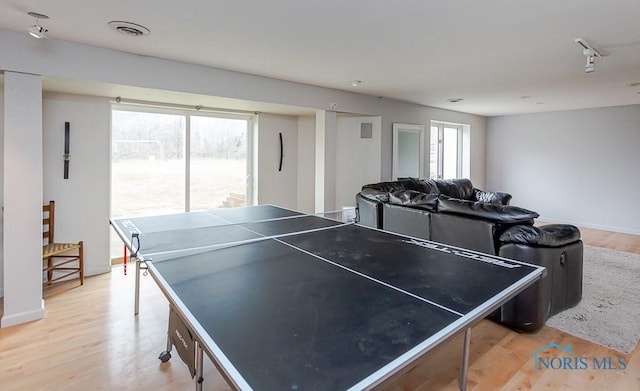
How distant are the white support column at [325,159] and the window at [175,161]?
113cm

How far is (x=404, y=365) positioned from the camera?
0.90 meters

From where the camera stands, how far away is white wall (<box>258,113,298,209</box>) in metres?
5.29

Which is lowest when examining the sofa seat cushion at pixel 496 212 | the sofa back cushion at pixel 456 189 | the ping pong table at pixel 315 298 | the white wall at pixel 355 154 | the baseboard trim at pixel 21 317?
the baseboard trim at pixel 21 317

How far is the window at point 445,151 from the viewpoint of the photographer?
7.21 meters

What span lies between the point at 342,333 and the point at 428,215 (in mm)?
2654

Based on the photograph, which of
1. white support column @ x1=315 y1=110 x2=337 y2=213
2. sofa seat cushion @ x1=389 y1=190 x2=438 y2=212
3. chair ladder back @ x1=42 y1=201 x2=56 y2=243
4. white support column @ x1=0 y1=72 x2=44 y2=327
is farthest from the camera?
white support column @ x1=315 y1=110 x2=337 y2=213

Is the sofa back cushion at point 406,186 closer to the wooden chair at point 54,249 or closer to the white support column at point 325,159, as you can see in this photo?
the white support column at point 325,159

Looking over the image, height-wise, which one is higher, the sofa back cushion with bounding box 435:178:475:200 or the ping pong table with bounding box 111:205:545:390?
the sofa back cushion with bounding box 435:178:475:200

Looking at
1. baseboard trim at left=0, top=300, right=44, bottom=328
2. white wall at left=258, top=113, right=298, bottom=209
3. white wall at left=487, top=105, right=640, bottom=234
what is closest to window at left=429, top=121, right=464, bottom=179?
white wall at left=487, top=105, right=640, bottom=234

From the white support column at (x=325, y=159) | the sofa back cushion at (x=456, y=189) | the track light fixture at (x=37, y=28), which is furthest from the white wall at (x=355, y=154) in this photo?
the track light fixture at (x=37, y=28)

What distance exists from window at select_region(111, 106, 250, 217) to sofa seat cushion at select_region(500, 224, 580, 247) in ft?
12.3

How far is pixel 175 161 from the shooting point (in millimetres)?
4637

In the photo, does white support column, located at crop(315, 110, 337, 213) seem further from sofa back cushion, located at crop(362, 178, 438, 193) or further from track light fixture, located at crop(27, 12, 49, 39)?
track light fixture, located at crop(27, 12, 49, 39)

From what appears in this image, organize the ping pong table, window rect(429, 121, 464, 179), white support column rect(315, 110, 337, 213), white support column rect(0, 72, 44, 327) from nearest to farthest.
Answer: the ping pong table, white support column rect(0, 72, 44, 327), white support column rect(315, 110, 337, 213), window rect(429, 121, 464, 179)
